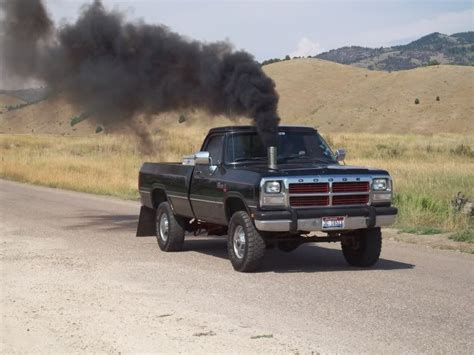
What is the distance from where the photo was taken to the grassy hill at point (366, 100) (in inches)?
3835

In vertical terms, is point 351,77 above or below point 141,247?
above

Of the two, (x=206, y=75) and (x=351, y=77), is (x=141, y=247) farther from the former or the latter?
(x=351, y=77)

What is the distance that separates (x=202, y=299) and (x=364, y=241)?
10.3 feet

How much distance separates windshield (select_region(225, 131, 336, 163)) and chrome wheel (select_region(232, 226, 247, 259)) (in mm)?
1275

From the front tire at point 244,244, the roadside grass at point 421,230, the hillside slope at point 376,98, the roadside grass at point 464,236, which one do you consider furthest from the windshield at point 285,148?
the hillside slope at point 376,98

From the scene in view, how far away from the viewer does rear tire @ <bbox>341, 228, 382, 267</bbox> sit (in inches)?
424

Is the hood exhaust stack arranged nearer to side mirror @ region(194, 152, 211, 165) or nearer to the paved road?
side mirror @ region(194, 152, 211, 165)

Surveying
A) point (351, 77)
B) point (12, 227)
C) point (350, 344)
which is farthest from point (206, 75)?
point (351, 77)

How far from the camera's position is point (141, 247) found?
13.1 meters

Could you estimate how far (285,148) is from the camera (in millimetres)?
11617

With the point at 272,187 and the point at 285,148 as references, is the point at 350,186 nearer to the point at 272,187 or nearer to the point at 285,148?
the point at 272,187

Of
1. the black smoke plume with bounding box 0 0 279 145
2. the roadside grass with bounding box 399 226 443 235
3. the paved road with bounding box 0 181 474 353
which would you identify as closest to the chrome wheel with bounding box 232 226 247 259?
the paved road with bounding box 0 181 474 353

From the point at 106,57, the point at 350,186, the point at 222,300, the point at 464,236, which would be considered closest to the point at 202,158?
the point at 350,186

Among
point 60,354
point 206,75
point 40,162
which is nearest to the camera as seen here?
point 60,354
